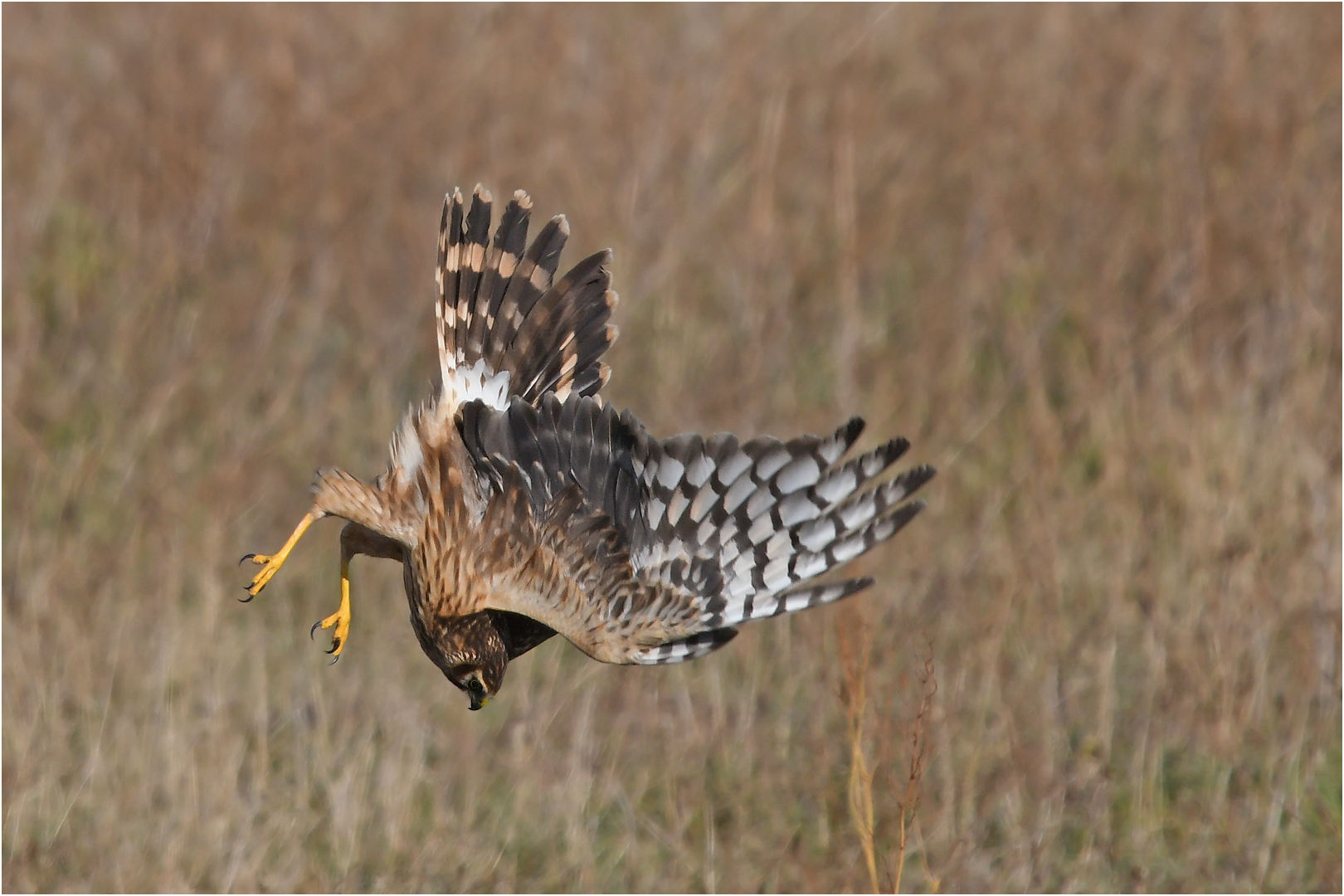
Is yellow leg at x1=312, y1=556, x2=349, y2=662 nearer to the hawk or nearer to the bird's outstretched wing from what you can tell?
the hawk

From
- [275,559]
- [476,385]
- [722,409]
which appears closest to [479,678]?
[275,559]

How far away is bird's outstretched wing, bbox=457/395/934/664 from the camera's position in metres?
3.92

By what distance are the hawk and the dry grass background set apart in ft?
2.59

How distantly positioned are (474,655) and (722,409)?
3232 mm

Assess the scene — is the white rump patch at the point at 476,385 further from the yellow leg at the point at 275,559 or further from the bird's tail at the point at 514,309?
the yellow leg at the point at 275,559

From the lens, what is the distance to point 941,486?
729 centimetres

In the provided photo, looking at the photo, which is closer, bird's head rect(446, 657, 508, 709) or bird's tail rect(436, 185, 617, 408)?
bird's head rect(446, 657, 508, 709)

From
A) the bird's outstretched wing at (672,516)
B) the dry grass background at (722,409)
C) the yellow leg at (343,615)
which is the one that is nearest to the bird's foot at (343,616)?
the yellow leg at (343,615)

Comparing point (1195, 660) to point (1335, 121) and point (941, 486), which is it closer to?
point (941, 486)

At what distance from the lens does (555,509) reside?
394 centimetres

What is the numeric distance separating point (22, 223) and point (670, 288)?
2982 mm

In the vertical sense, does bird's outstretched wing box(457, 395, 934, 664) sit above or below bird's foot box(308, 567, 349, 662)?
above

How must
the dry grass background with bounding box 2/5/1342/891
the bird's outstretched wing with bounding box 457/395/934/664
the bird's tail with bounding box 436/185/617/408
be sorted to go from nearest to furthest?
the bird's outstretched wing with bounding box 457/395/934/664 → the bird's tail with bounding box 436/185/617/408 → the dry grass background with bounding box 2/5/1342/891

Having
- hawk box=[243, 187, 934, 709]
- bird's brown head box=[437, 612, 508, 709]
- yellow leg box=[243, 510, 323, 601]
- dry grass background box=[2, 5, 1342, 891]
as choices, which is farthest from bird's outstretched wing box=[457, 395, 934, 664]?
dry grass background box=[2, 5, 1342, 891]
